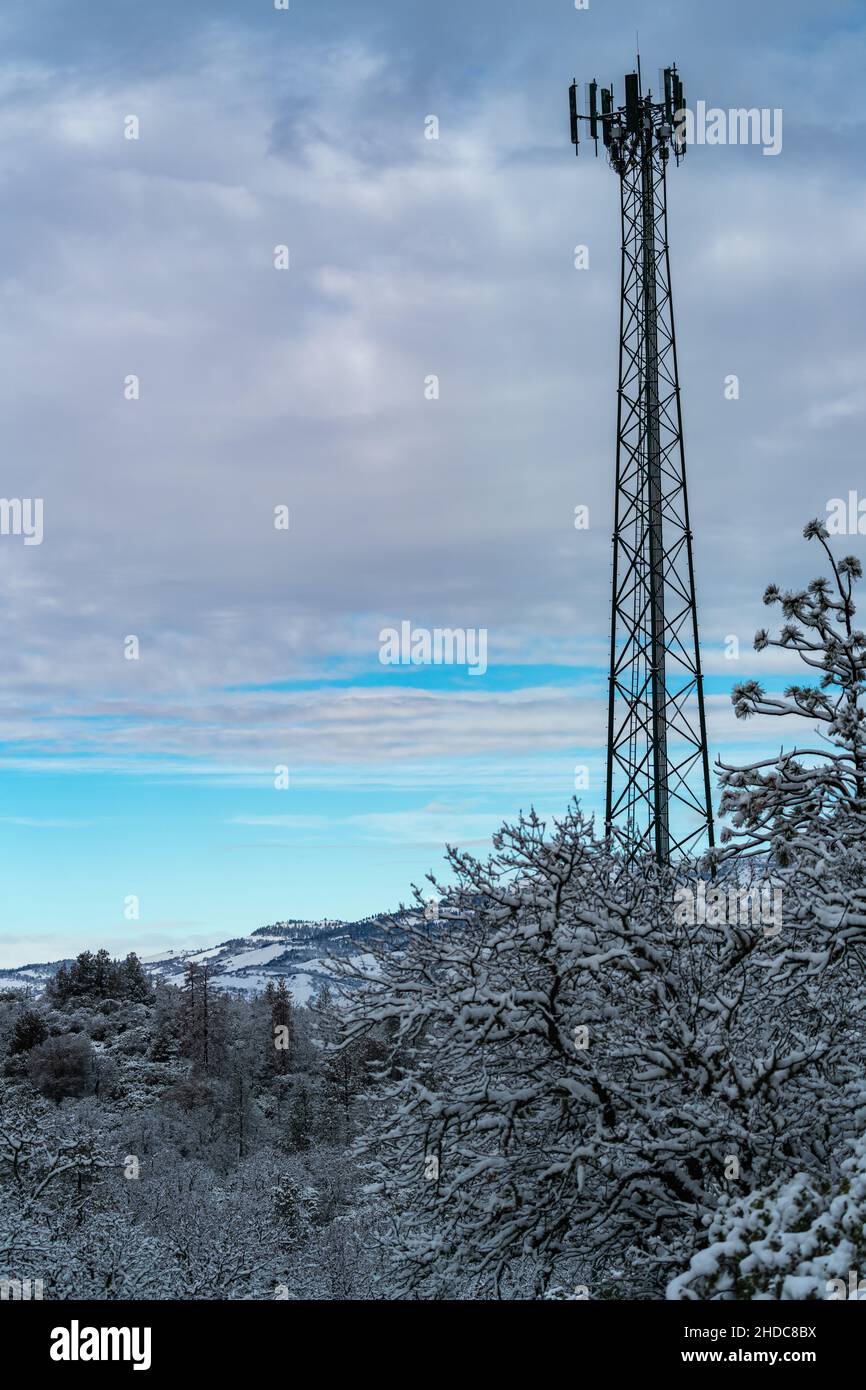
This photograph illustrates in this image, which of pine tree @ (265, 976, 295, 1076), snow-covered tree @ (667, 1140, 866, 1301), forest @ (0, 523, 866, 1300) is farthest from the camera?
pine tree @ (265, 976, 295, 1076)

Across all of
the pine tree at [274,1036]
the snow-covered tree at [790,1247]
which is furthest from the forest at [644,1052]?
the pine tree at [274,1036]

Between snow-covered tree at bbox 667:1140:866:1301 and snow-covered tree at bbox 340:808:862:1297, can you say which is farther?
snow-covered tree at bbox 340:808:862:1297

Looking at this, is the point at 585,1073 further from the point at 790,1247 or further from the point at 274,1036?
the point at 274,1036

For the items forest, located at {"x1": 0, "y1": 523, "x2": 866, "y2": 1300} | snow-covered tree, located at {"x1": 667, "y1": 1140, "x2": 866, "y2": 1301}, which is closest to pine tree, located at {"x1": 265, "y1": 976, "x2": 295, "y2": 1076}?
forest, located at {"x1": 0, "y1": 523, "x2": 866, "y2": 1300}

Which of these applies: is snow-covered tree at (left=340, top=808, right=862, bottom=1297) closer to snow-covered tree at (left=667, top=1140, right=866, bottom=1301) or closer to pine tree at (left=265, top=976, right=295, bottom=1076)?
snow-covered tree at (left=667, top=1140, right=866, bottom=1301)

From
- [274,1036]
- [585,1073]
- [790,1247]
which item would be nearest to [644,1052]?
[585,1073]

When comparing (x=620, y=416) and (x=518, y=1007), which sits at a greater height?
(x=620, y=416)

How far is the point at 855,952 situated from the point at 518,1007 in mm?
3282

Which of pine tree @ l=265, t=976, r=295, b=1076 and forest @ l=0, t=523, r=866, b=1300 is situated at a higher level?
forest @ l=0, t=523, r=866, b=1300

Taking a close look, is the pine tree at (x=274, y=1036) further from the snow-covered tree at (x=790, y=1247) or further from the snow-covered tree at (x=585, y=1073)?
the snow-covered tree at (x=790, y=1247)

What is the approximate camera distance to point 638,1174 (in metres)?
10.2

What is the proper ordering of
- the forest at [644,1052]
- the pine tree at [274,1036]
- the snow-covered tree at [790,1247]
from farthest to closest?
the pine tree at [274,1036], the forest at [644,1052], the snow-covered tree at [790,1247]
